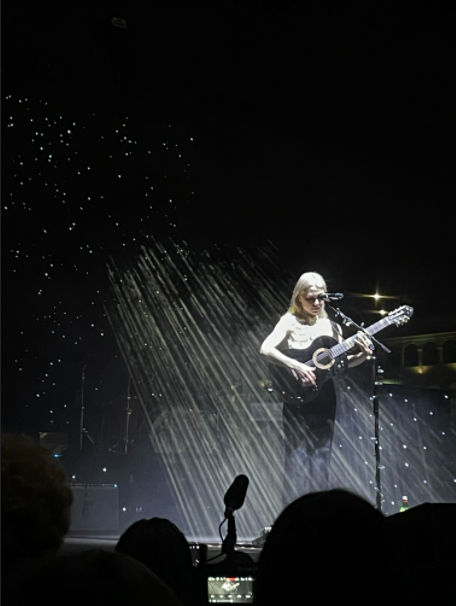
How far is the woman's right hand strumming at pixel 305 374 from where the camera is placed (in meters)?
4.70

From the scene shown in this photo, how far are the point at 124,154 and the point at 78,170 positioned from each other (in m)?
0.41

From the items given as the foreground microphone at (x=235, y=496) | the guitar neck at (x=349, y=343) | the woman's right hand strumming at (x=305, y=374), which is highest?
the guitar neck at (x=349, y=343)

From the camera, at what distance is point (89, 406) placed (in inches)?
223

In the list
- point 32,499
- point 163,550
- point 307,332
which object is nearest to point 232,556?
point 163,550

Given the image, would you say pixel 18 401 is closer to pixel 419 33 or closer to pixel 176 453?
pixel 176 453

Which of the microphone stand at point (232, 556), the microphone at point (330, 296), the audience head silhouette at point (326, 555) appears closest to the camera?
the audience head silhouette at point (326, 555)

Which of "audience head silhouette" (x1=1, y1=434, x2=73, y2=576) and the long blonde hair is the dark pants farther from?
"audience head silhouette" (x1=1, y1=434, x2=73, y2=576)

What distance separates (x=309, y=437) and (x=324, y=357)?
597 mm

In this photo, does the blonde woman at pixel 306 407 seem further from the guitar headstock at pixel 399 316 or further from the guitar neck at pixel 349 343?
the guitar headstock at pixel 399 316

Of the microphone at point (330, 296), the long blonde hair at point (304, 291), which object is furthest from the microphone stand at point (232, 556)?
the long blonde hair at point (304, 291)

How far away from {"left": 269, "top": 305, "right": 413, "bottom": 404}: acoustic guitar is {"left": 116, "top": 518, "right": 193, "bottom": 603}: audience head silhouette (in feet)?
11.3

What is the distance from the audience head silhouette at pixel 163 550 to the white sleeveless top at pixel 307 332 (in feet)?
11.4

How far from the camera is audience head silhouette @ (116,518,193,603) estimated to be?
120 centimetres

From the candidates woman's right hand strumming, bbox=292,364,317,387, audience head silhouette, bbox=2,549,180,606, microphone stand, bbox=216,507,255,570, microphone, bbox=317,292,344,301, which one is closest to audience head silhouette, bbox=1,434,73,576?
audience head silhouette, bbox=2,549,180,606
